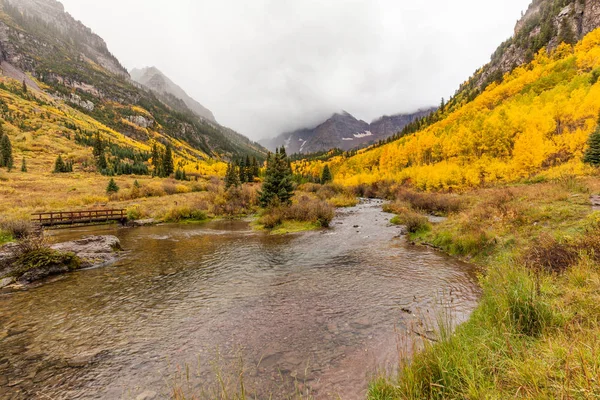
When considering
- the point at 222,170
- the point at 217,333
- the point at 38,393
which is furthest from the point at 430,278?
the point at 222,170

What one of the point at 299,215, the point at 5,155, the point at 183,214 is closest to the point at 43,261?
the point at 299,215

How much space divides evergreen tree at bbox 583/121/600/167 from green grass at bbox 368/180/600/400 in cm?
2268

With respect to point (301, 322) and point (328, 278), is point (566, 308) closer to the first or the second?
point (301, 322)

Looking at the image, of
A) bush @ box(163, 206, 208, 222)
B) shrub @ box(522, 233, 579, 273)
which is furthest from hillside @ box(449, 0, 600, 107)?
bush @ box(163, 206, 208, 222)

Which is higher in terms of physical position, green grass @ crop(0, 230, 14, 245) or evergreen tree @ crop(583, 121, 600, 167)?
evergreen tree @ crop(583, 121, 600, 167)

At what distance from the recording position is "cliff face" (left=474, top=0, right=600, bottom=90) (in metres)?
89.6

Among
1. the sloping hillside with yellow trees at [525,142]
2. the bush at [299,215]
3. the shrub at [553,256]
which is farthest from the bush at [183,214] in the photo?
the sloping hillside with yellow trees at [525,142]

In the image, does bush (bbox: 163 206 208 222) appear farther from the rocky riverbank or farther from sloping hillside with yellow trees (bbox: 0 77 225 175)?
sloping hillside with yellow trees (bbox: 0 77 225 175)

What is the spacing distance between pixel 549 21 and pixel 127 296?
A: 16776 cm

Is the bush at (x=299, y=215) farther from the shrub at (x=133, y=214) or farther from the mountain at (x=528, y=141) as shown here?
the mountain at (x=528, y=141)

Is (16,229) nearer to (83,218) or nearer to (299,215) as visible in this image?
(83,218)

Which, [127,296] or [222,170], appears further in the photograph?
[222,170]

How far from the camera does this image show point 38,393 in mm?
5625

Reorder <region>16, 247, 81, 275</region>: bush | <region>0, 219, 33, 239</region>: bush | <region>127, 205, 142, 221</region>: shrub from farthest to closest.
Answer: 1. <region>127, 205, 142, 221</region>: shrub
2. <region>0, 219, 33, 239</region>: bush
3. <region>16, 247, 81, 275</region>: bush
